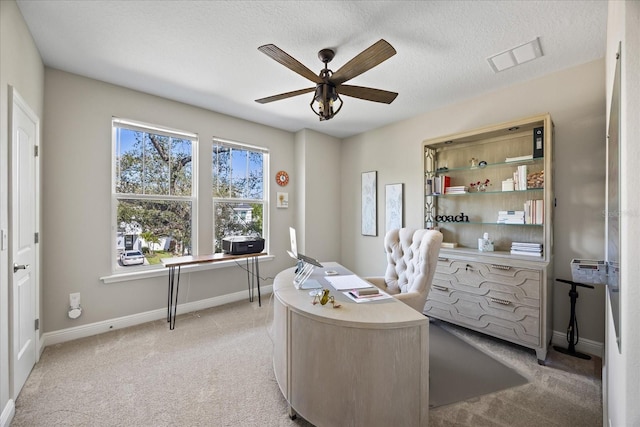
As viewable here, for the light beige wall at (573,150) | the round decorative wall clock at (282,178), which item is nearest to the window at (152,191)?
the round decorative wall clock at (282,178)

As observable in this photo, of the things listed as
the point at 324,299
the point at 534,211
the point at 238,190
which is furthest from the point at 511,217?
the point at 238,190

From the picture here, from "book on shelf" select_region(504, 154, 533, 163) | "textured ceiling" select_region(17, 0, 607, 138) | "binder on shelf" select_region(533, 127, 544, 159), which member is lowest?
"book on shelf" select_region(504, 154, 533, 163)

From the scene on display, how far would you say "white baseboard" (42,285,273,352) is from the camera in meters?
2.61

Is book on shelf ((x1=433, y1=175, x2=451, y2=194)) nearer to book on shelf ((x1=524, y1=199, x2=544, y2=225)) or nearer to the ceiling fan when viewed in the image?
book on shelf ((x1=524, y1=199, x2=544, y2=225))

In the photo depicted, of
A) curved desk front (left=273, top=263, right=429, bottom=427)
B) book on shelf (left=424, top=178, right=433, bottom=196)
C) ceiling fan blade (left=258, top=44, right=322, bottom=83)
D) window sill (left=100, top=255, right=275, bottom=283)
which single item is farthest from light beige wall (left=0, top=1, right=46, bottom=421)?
book on shelf (left=424, top=178, right=433, bottom=196)

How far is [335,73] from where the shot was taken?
1.97 m

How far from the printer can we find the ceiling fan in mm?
1918

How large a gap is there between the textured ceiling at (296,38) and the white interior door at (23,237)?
743 millimetres

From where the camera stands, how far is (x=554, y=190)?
8.59 ft

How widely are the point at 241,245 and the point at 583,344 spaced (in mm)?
3694

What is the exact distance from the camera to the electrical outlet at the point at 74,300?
8.78 feet

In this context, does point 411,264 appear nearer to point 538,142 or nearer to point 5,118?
point 538,142

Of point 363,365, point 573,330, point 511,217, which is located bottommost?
point 573,330

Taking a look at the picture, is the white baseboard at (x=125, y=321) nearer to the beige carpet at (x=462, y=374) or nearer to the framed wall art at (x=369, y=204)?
the framed wall art at (x=369, y=204)
